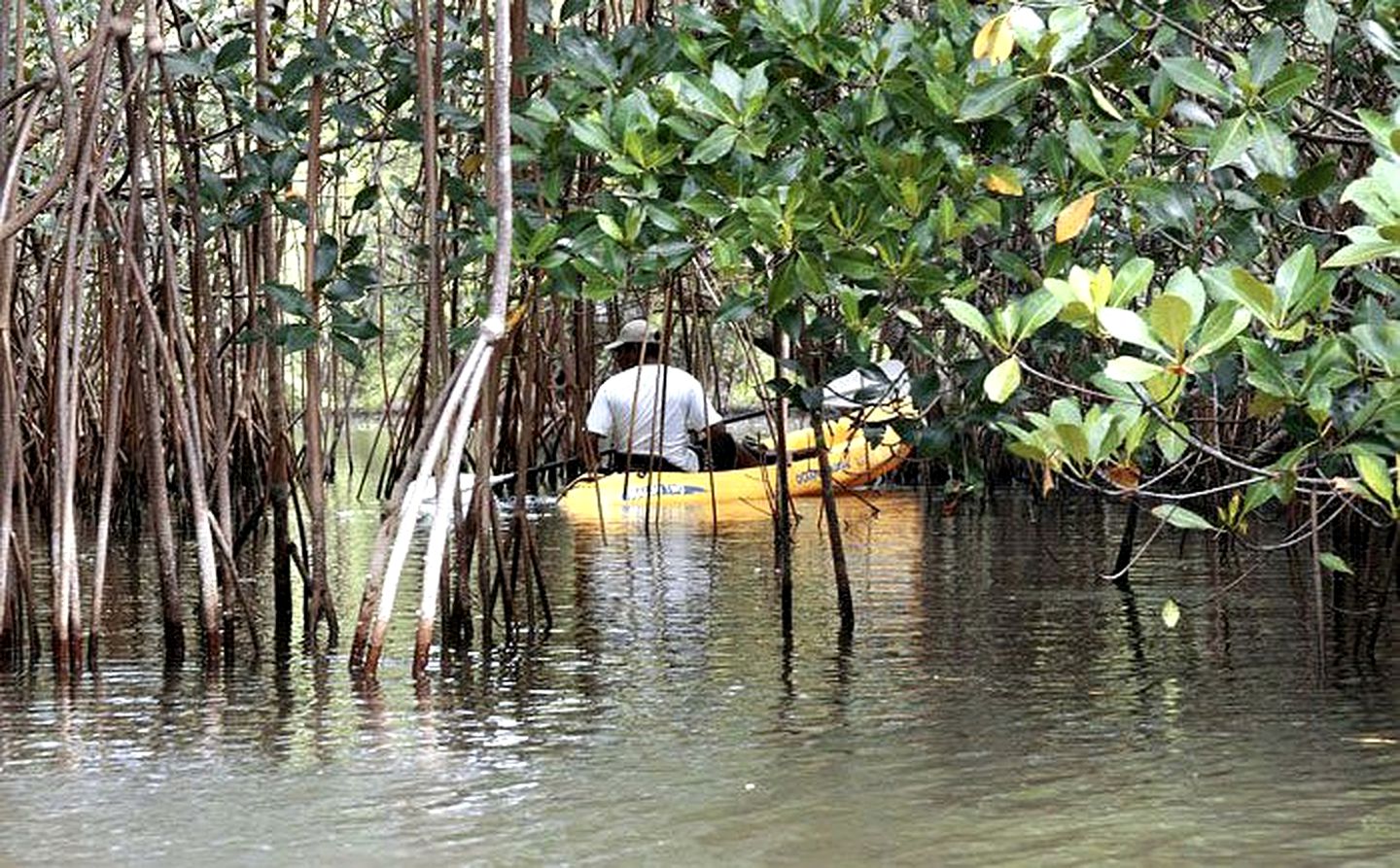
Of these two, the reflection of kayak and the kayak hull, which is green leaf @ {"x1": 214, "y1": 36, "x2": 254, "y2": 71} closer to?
the reflection of kayak

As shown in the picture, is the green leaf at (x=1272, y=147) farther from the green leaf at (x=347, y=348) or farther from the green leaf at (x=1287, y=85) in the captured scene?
the green leaf at (x=347, y=348)

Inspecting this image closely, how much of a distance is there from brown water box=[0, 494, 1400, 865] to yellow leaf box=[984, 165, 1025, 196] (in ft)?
3.04

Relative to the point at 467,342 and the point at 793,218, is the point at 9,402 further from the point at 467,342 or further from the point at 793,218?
the point at 793,218

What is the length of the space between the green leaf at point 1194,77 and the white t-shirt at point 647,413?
595cm

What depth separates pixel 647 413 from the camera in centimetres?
986

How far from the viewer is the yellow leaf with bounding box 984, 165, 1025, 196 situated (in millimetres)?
4031

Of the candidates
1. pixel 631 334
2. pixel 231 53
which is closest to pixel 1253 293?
pixel 231 53

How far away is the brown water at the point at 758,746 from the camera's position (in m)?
3.27

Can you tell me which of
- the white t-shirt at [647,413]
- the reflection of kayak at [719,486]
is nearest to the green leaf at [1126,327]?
the reflection of kayak at [719,486]

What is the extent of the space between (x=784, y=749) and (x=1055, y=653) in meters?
1.30

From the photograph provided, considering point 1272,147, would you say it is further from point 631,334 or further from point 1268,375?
point 631,334

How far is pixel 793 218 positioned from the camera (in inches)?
160

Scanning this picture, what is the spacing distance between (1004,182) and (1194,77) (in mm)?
592

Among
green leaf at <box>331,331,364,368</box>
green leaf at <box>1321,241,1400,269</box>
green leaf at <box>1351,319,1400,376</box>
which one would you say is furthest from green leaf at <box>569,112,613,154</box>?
green leaf at <box>1321,241,1400,269</box>
